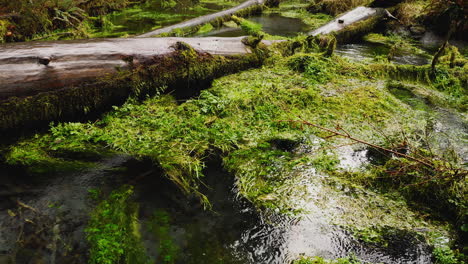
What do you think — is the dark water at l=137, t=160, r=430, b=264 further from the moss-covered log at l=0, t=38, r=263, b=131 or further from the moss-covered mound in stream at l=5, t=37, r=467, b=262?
the moss-covered log at l=0, t=38, r=263, b=131

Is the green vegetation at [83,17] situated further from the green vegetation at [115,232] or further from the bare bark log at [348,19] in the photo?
the green vegetation at [115,232]

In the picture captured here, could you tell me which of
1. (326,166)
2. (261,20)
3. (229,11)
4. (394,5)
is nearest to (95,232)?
(326,166)

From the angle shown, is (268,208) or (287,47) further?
(287,47)

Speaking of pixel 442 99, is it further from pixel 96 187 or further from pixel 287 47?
pixel 96 187

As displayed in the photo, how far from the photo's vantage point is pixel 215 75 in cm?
534

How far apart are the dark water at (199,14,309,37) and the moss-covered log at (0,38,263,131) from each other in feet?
14.6

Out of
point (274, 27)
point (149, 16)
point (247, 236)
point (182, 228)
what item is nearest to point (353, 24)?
point (274, 27)

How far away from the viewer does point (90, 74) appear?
12.4ft

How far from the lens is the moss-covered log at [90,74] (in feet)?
10.9

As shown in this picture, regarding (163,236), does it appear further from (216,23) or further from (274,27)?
(274,27)

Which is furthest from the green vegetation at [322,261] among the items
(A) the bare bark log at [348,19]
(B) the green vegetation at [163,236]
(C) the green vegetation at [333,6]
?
(C) the green vegetation at [333,6]

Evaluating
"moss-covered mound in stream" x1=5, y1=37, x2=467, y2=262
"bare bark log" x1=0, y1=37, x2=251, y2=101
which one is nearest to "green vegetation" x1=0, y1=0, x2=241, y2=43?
"bare bark log" x1=0, y1=37, x2=251, y2=101

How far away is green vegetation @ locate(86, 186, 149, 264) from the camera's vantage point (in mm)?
2352

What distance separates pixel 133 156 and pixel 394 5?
11116 mm
